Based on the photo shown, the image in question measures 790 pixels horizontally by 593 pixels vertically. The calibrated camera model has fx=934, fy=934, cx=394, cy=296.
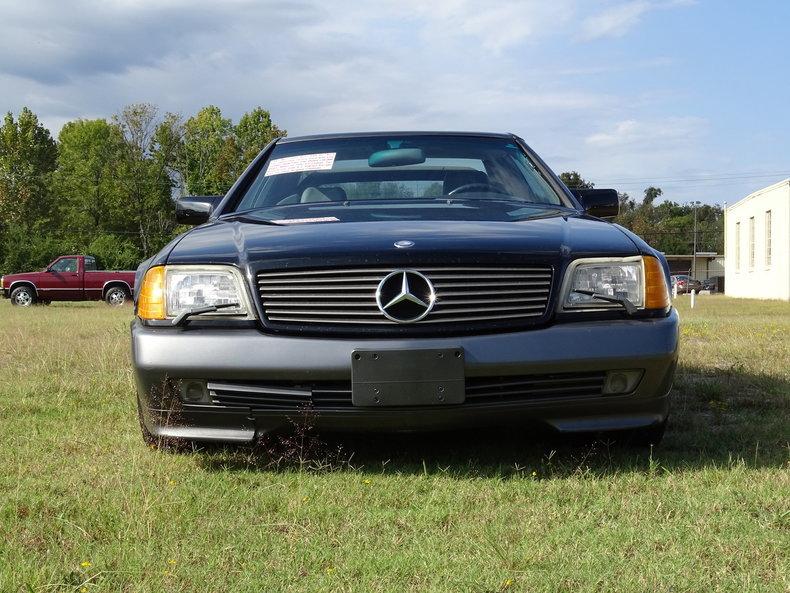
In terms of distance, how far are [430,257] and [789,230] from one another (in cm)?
3285

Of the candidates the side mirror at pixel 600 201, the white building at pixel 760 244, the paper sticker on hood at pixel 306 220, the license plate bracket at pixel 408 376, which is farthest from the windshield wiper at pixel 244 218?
the white building at pixel 760 244

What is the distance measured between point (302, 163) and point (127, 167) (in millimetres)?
59373

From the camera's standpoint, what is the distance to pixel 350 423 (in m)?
3.31

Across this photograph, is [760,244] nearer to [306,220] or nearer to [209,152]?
[306,220]

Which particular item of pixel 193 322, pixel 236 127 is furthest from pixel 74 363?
pixel 236 127

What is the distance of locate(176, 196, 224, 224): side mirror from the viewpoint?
15.8 ft

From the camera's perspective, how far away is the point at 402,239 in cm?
338

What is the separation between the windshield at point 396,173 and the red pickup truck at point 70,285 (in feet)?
75.4

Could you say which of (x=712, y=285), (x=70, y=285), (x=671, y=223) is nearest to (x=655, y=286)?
(x=70, y=285)

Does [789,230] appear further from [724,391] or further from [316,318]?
[316,318]

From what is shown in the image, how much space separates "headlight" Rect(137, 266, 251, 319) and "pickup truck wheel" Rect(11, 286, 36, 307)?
24.9m

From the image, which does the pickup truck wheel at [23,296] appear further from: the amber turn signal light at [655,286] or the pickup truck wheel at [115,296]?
the amber turn signal light at [655,286]

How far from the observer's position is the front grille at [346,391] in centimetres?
329

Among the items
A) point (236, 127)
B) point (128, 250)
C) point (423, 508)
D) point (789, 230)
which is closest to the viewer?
point (423, 508)
